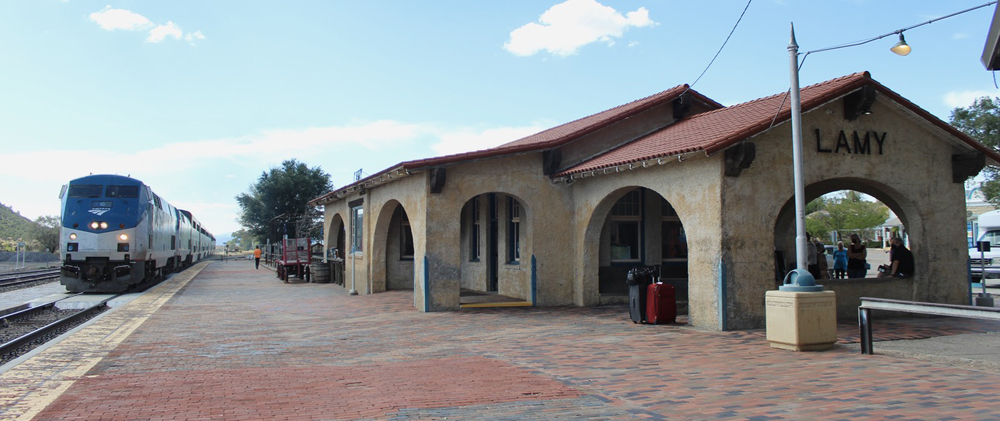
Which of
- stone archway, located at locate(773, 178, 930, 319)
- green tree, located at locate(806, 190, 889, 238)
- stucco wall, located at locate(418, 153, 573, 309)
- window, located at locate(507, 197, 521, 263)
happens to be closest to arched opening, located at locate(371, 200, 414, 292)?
window, located at locate(507, 197, 521, 263)

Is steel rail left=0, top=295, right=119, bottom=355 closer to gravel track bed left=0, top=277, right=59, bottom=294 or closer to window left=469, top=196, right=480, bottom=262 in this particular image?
gravel track bed left=0, top=277, right=59, bottom=294

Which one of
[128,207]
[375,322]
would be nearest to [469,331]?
[375,322]

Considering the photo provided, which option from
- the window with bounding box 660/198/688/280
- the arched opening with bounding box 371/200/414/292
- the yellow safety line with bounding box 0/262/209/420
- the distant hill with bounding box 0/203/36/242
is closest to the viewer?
the yellow safety line with bounding box 0/262/209/420

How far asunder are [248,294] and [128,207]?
4.36m

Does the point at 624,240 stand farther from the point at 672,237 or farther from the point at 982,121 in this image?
the point at 982,121

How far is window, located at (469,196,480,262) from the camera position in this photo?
1905 centimetres

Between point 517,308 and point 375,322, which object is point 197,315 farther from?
point 517,308

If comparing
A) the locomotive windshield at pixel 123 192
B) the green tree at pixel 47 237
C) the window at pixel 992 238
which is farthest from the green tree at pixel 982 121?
the green tree at pixel 47 237

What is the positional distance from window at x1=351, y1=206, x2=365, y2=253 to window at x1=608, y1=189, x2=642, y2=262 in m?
7.56

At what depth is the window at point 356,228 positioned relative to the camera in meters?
19.9

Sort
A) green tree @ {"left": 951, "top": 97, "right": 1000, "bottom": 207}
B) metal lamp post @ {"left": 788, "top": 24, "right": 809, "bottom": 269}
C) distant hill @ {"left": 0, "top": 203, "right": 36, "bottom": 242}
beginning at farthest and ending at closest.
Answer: distant hill @ {"left": 0, "top": 203, "right": 36, "bottom": 242} → green tree @ {"left": 951, "top": 97, "right": 1000, "bottom": 207} → metal lamp post @ {"left": 788, "top": 24, "right": 809, "bottom": 269}

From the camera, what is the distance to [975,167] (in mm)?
12133

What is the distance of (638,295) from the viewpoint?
1158 centimetres

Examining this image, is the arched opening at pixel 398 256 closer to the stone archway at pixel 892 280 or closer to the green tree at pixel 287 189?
the stone archway at pixel 892 280
